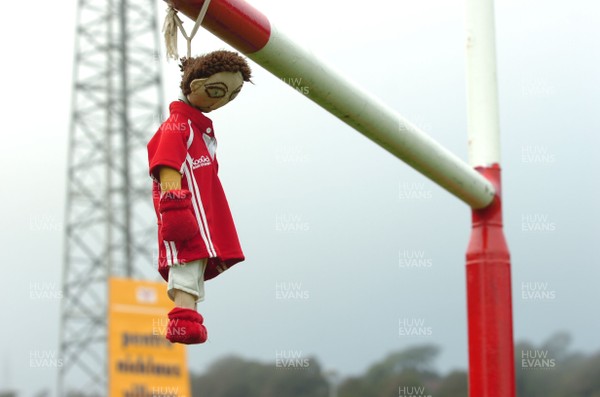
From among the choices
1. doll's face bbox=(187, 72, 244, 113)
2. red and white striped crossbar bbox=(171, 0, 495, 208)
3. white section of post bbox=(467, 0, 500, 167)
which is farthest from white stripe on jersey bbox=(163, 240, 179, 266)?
white section of post bbox=(467, 0, 500, 167)

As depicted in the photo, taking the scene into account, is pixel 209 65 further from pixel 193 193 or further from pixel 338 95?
pixel 338 95

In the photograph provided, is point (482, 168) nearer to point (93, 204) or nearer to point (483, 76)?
point (483, 76)

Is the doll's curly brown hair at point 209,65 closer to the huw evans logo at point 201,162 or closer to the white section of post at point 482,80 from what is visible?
the huw evans logo at point 201,162

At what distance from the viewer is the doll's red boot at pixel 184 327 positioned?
2051 mm

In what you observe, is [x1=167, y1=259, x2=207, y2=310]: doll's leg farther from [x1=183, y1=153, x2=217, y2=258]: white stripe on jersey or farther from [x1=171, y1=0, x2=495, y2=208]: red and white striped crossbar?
[x1=171, y1=0, x2=495, y2=208]: red and white striped crossbar

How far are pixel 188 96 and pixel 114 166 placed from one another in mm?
14515

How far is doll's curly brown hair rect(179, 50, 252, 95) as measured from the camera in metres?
2.22

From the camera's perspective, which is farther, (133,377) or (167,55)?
(133,377)

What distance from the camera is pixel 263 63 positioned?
2844 mm

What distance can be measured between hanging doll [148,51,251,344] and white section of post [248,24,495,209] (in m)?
0.56

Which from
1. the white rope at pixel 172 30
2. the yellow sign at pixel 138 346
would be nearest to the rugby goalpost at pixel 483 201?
the white rope at pixel 172 30

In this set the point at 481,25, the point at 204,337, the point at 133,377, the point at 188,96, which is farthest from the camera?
the point at 133,377

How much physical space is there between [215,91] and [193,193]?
24cm

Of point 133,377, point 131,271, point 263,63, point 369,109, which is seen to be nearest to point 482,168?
point 369,109
